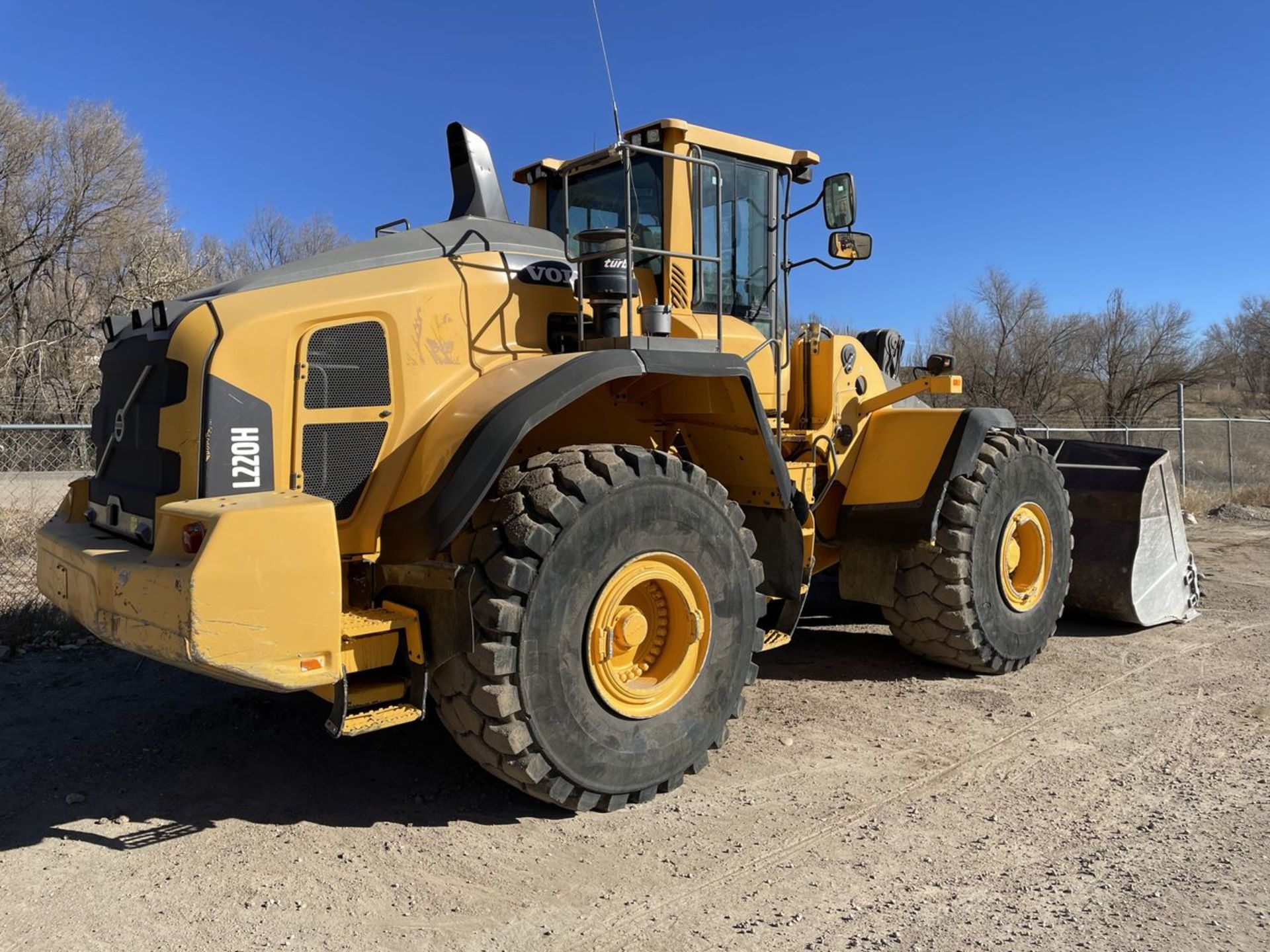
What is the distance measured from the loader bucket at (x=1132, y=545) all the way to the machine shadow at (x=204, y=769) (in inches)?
191

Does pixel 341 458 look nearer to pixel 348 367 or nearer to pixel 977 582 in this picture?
pixel 348 367

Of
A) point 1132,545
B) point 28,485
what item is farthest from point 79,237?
point 1132,545

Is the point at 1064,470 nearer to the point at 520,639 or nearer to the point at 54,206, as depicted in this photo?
the point at 520,639

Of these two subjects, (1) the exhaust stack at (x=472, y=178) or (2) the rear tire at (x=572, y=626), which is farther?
(1) the exhaust stack at (x=472, y=178)

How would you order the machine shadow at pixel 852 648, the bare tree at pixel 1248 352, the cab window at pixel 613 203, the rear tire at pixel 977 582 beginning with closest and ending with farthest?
1. the cab window at pixel 613 203
2. the rear tire at pixel 977 582
3. the machine shadow at pixel 852 648
4. the bare tree at pixel 1248 352

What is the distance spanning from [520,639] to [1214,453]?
23.1 m

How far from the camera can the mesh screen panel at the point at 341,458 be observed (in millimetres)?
3559

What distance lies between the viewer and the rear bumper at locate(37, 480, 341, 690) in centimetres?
293

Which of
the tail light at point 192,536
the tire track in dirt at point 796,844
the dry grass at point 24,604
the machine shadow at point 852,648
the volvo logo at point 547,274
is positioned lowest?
the tire track in dirt at point 796,844

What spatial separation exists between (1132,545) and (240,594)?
621 cm

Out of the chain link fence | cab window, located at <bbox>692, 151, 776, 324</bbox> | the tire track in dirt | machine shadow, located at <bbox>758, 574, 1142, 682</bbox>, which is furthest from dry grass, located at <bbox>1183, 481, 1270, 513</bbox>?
the chain link fence

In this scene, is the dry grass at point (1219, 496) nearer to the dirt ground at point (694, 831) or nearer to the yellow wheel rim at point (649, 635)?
the dirt ground at point (694, 831)

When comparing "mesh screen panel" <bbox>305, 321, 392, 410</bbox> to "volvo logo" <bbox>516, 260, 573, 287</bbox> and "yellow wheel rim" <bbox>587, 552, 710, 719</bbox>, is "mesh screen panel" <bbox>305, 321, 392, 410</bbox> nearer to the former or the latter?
"volvo logo" <bbox>516, 260, 573, 287</bbox>

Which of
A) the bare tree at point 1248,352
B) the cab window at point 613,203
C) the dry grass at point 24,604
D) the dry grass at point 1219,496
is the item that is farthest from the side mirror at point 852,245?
the bare tree at point 1248,352
